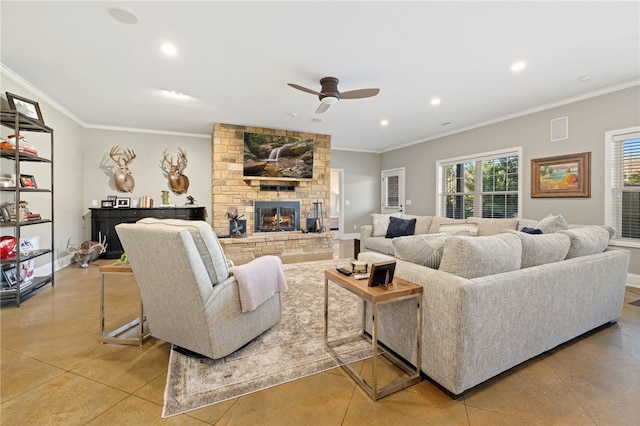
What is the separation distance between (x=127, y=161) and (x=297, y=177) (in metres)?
3.53

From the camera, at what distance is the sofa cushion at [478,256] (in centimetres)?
166

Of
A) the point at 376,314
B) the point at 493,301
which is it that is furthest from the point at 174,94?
the point at 493,301

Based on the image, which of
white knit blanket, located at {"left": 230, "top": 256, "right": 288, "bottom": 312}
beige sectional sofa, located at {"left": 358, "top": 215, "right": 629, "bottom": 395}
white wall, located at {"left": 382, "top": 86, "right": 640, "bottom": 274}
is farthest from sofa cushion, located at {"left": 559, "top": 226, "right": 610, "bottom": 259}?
white knit blanket, located at {"left": 230, "top": 256, "right": 288, "bottom": 312}

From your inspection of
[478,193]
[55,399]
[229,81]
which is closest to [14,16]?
[229,81]

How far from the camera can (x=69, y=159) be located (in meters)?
5.07

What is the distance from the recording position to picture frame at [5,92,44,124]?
3.18 m

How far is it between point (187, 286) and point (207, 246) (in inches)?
10.9

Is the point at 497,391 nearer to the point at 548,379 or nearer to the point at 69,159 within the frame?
the point at 548,379

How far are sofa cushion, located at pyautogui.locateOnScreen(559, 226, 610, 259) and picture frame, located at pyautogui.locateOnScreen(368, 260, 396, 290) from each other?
165 cm

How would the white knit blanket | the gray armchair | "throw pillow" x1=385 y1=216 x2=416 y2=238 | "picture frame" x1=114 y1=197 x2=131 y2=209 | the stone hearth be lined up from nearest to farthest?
the gray armchair → the white knit blanket → "throw pillow" x1=385 y1=216 x2=416 y2=238 → the stone hearth → "picture frame" x1=114 y1=197 x2=131 y2=209

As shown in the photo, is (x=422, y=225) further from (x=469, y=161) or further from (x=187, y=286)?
(x=187, y=286)

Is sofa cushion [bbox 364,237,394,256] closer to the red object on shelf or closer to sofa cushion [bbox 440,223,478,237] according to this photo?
sofa cushion [bbox 440,223,478,237]

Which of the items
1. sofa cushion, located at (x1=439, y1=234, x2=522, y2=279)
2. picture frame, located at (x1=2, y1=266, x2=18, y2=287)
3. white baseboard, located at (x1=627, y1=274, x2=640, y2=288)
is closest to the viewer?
sofa cushion, located at (x1=439, y1=234, x2=522, y2=279)

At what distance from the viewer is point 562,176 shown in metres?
4.43
